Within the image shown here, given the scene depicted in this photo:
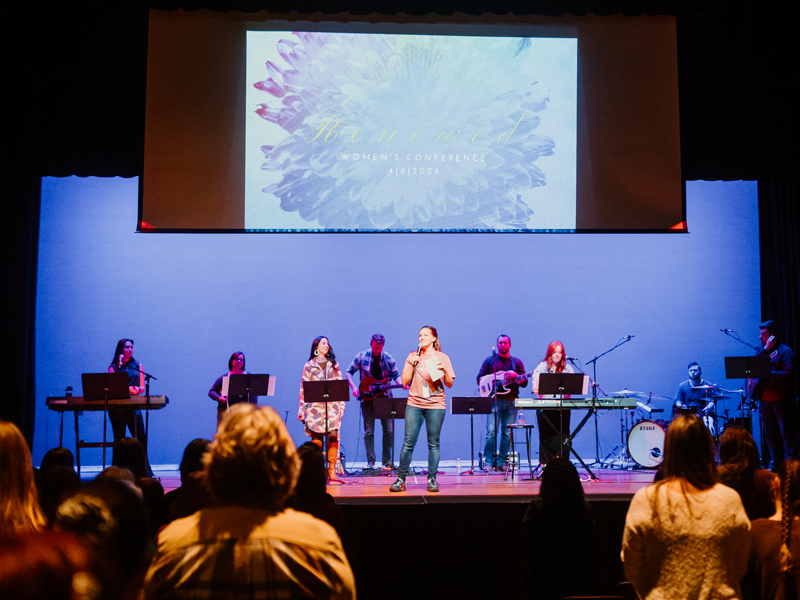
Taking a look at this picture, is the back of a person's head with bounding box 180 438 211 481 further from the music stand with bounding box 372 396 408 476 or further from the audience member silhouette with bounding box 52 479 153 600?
the music stand with bounding box 372 396 408 476

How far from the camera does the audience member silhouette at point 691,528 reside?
7.16 feet

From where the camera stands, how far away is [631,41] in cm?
689

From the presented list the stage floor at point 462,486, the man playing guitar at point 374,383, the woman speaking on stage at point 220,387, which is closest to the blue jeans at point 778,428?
the stage floor at point 462,486

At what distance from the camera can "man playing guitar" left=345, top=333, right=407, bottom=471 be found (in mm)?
7859

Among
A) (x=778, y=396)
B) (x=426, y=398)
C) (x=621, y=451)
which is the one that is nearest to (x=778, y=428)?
(x=778, y=396)

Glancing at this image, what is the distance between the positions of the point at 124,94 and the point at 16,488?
240 inches

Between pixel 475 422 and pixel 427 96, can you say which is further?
pixel 475 422

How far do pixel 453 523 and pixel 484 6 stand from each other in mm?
5100

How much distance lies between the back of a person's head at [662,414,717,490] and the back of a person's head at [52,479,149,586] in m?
1.61

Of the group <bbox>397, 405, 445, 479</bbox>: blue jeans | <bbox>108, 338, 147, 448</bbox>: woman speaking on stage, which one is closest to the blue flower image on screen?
<bbox>397, 405, 445, 479</bbox>: blue jeans

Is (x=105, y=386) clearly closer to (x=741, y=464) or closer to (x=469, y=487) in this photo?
(x=469, y=487)

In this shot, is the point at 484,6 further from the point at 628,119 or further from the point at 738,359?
the point at 738,359

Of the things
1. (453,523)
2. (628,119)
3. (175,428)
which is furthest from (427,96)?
(175,428)

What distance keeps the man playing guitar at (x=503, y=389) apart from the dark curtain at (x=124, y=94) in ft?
9.32
